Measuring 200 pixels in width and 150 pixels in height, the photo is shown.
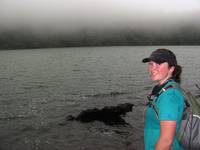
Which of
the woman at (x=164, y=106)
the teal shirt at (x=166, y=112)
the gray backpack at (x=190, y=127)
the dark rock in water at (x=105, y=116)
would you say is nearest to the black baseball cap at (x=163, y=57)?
the woman at (x=164, y=106)

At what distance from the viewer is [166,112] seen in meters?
3.82

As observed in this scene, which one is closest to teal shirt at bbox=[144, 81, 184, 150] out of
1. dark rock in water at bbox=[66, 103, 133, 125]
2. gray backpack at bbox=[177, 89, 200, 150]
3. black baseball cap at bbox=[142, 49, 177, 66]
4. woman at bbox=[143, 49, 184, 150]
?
woman at bbox=[143, 49, 184, 150]

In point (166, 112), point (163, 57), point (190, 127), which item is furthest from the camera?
point (163, 57)

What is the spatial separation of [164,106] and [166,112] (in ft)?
0.33

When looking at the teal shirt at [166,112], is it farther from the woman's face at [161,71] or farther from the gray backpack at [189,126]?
the woman's face at [161,71]

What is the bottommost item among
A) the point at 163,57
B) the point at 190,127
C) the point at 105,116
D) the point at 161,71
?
the point at 105,116

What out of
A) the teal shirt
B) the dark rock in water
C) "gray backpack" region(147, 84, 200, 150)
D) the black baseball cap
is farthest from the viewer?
the dark rock in water

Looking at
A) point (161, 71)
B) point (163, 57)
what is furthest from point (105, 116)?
point (163, 57)

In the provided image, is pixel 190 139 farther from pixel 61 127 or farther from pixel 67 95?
pixel 67 95

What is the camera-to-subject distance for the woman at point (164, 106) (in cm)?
385

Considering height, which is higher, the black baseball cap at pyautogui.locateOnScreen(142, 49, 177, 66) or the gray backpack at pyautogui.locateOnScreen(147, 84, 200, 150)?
the black baseball cap at pyautogui.locateOnScreen(142, 49, 177, 66)

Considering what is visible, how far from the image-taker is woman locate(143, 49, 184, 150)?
3.85m

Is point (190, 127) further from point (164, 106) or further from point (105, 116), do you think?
point (105, 116)

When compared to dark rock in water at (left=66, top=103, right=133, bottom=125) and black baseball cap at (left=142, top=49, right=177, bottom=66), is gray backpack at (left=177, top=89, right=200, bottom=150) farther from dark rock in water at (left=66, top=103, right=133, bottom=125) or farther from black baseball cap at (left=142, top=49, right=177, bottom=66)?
dark rock in water at (left=66, top=103, right=133, bottom=125)
